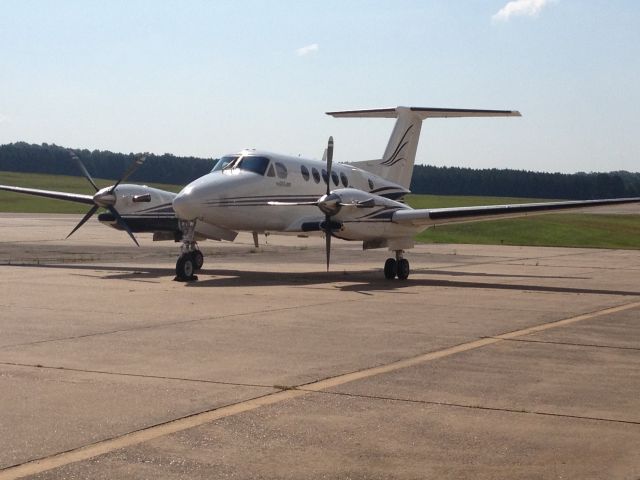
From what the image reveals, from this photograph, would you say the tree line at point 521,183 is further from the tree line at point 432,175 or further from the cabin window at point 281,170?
the cabin window at point 281,170

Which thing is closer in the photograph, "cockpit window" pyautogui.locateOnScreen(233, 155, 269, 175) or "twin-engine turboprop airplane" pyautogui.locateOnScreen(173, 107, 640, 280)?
"twin-engine turboprop airplane" pyautogui.locateOnScreen(173, 107, 640, 280)

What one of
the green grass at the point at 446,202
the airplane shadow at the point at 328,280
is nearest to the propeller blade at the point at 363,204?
the airplane shadow at the point at 328,280

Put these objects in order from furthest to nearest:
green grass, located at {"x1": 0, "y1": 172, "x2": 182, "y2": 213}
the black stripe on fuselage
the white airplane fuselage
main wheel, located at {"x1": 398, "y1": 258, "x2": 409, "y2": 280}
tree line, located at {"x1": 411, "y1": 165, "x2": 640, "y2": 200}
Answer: tree line, located at {"x1": 411, "y1": 165, "x2": 640, "y2": 200}
green grass, located at {"x1": 0, "y1": 172, "x2": 182, "y2": 213}
the black stripe on fuselage
main wheel, located at {"x1": 398, "y1": 258, "x2": 409, "y2": 280}
the white airplane fuselage

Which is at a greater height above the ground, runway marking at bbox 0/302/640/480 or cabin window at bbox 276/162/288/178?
cabin window at bbox 276/162/288/178

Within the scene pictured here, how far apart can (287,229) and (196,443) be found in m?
17.1

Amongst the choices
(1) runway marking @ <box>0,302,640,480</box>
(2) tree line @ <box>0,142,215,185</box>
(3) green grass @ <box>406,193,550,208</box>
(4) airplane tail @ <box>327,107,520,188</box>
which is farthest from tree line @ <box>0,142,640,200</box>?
(1) runway marking @ <box>0,302,640,480</box>

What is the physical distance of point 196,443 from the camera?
7.41m

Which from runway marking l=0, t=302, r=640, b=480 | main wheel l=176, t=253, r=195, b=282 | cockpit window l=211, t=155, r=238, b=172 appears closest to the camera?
runway marking l=0, t=302, r=640, b=480

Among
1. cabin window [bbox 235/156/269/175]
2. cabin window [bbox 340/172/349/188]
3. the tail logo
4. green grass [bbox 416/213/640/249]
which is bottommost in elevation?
green grass [bbox 416/213/640/249]

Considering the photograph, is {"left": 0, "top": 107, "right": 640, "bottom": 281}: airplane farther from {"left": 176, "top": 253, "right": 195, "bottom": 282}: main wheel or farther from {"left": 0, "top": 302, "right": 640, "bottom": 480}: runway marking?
{"left": 0, "top": 302, "right": 640, "bottom": 480}: runway marking

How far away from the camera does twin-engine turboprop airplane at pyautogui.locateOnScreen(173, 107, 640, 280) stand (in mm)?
22578

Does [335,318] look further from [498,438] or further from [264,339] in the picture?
[498,438]

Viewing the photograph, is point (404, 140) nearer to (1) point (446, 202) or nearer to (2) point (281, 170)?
(2) point (281, 170)

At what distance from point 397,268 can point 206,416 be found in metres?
16.3
